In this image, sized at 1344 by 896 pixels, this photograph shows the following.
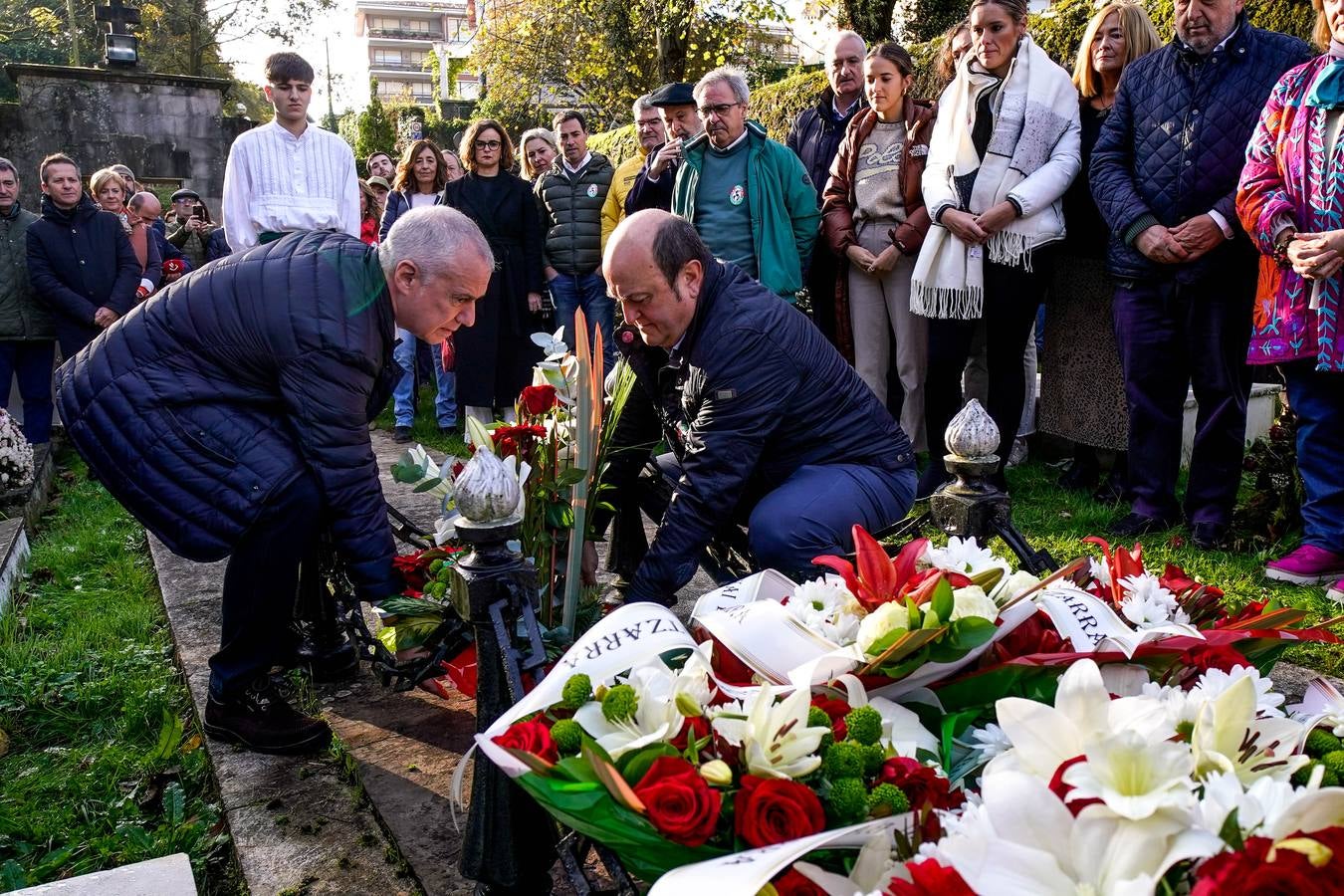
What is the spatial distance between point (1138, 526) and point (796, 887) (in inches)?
134

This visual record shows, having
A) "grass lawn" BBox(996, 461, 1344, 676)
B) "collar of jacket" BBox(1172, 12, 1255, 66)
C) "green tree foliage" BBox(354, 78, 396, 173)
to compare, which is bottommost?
"grass lawn" BBox(996, 461, 1344, 676)

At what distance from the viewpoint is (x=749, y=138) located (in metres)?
4.99

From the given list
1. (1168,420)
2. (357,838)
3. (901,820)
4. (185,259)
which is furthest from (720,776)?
(185,259)

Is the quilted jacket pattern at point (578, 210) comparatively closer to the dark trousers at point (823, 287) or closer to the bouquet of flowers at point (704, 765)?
the dark trousers at point (823, 287)

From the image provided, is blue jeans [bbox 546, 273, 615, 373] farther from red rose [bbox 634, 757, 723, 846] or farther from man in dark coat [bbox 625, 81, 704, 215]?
red rose [bbox 634, 757, 723, 846]

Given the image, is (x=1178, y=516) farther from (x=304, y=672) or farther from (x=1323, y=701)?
(x=304, y=672)

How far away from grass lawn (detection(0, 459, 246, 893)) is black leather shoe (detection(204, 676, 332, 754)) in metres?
0.12

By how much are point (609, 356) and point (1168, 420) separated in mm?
2539

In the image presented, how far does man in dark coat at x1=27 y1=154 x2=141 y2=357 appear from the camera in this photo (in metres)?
6.82

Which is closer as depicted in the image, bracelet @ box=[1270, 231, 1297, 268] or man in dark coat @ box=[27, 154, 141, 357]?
bracelet @ box=[1270, 231, 1297, 268]

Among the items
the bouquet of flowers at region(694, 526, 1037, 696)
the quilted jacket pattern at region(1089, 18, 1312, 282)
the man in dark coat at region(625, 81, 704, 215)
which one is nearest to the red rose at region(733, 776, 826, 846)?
the bouquet of flowers at region(694, 526, 1037, 696)

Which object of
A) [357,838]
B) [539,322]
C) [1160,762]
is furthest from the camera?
[539,322]

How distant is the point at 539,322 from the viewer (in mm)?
6750

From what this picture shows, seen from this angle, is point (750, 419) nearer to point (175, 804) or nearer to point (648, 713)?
point (648, 713)
